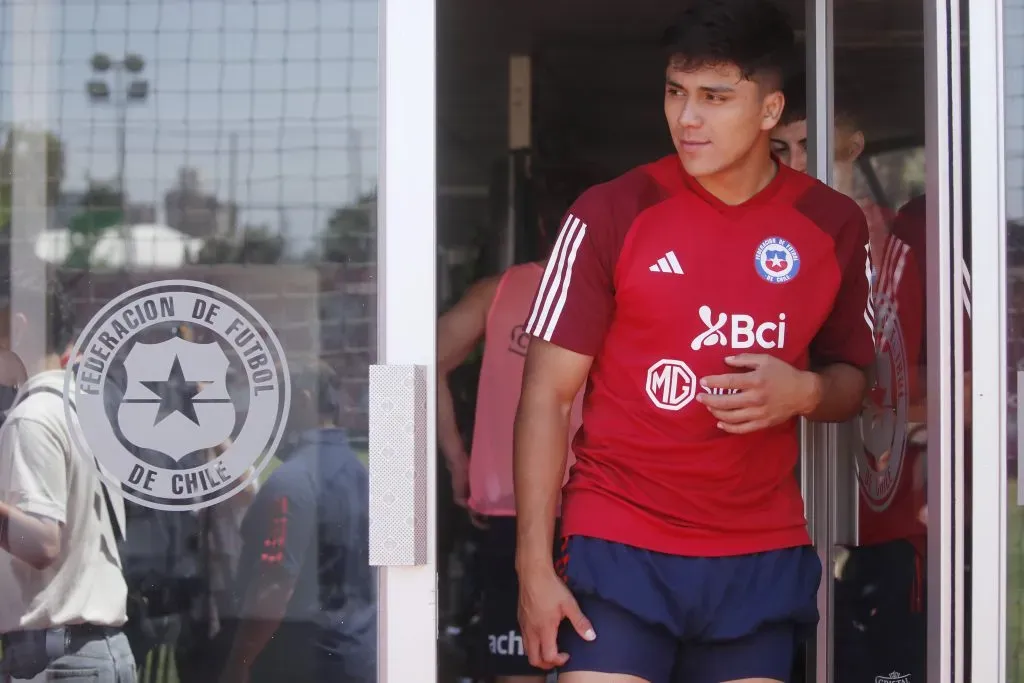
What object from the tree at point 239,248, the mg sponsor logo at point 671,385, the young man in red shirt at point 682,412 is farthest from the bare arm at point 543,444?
the tree at point 239,248

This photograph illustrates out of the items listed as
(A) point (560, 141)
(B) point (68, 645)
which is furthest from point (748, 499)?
(A) point (560, 141)

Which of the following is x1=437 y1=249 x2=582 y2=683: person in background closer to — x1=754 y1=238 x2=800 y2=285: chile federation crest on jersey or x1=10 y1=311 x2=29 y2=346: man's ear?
x1=754 y1=238 x2=800 y2=285: chile federation crest on jersey

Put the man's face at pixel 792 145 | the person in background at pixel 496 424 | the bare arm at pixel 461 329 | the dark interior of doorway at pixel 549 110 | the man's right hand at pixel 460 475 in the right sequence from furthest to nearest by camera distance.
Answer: the man's right hand at pixel 460 475, the bare arm at pixel 461 329, the person in background at pixel 496 424, the man's face at pixel 792 145, the dark interior of doorway at pixel 549 110

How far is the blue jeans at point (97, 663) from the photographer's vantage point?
2154 millimetres

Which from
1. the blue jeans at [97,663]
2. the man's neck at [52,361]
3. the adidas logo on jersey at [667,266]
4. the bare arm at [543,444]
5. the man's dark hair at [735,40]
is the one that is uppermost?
the man's dark hair at [735,40]

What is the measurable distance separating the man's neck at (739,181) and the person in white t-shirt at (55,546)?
3.70 feet

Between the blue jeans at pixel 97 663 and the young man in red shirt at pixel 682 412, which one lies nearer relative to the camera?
the young man in red shirt at pixel 682 412

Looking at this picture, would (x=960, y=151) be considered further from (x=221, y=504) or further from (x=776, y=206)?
(x=221, y=504)

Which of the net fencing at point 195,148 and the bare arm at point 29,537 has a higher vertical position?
the net fencing at point 195,148

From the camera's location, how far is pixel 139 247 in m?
2.12

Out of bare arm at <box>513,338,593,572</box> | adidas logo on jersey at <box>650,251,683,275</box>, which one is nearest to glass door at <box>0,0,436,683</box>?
bare arm at <box>513,338,593,572</box>

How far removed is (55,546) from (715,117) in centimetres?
135

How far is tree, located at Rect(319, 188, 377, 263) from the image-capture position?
2029 mm

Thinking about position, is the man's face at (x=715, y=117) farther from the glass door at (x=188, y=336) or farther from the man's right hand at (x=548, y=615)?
the man's right hand at (x=548, y=615)
